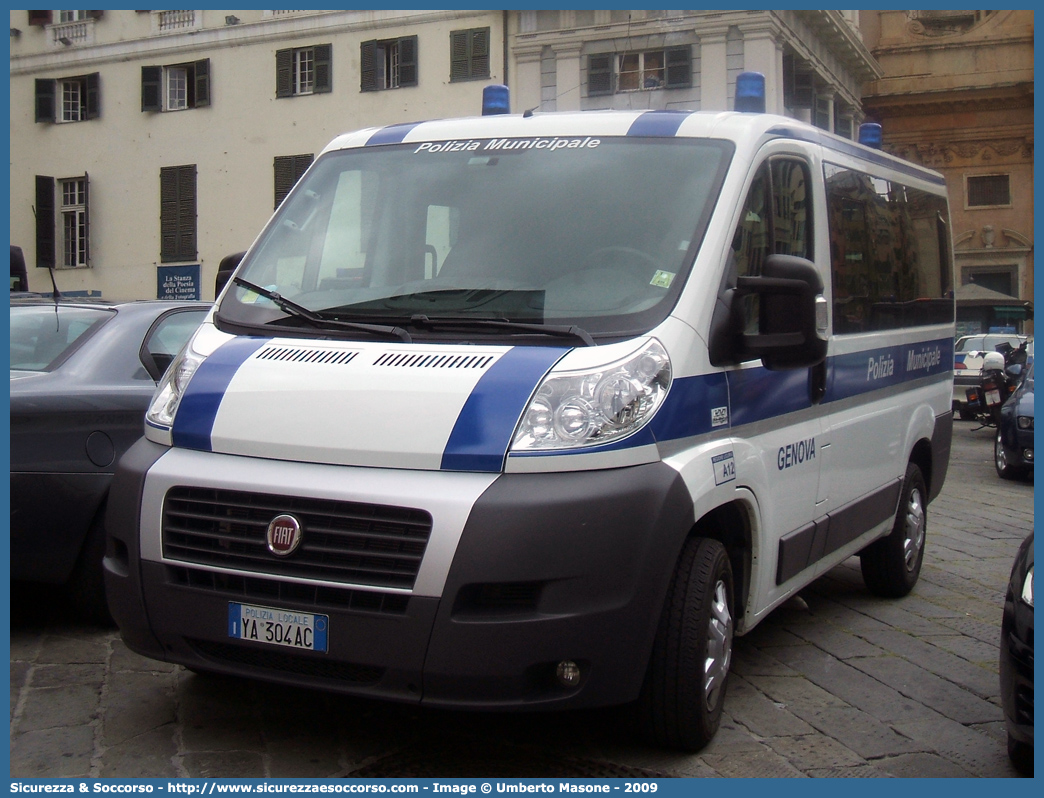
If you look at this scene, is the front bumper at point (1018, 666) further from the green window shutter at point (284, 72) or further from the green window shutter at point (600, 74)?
the green window shutter at point (284, 72)

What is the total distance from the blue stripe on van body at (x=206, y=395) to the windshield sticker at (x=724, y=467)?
58.4 inches

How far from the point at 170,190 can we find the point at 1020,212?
26.7 meters

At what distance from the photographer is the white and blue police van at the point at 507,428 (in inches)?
140

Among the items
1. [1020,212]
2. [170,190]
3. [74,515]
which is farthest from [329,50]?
[74,515]

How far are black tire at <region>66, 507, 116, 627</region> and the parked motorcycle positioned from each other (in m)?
12.9

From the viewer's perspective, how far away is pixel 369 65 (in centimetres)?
3067

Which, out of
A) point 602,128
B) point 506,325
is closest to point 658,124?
point 602,128

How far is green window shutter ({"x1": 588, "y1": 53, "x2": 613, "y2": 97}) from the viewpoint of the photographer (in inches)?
1175

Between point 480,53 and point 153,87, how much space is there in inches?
359

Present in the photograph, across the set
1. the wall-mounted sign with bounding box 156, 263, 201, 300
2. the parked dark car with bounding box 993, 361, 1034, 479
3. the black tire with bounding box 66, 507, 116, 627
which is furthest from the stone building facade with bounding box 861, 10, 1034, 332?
the black tire with bounding box 66, 507, 116, 627

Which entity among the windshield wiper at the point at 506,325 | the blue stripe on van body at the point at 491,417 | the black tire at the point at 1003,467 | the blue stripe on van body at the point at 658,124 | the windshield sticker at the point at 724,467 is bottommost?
→ the black tire at the point at 1003,467

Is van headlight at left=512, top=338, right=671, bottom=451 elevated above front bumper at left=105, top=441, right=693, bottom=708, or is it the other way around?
van headlight at left=512, top=338, right=671, bottom=451

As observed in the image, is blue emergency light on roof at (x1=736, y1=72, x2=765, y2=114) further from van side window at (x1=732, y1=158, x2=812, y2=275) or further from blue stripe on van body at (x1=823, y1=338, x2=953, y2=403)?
blue stripe on van body at (x1=823, y1=338, x2=953, y2=403)

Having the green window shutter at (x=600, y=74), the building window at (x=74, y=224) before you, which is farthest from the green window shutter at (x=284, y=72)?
the green window shutter at (x=600, y=74)
